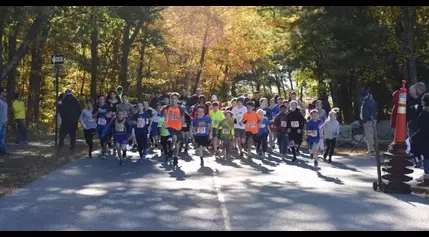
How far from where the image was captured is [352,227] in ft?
23.3

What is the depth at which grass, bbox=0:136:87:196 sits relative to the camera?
1130 cm

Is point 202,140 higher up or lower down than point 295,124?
lower down

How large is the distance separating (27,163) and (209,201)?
6.62 meters

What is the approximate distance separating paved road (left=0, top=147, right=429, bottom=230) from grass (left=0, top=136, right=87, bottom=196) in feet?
1.23

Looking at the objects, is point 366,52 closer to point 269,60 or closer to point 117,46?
point 117,46

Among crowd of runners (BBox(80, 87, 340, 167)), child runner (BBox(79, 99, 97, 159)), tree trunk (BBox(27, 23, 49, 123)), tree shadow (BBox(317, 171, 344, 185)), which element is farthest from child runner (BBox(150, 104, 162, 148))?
tree trunk (BBox(27, 23, 49, 123))

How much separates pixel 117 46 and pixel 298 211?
2672 cm

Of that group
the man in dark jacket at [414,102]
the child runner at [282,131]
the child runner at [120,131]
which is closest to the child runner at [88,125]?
the child runner at [120,131]

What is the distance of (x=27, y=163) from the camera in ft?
46.2

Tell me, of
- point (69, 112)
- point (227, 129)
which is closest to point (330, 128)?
point (227, 129)

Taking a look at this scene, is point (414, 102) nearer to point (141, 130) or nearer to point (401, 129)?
point (401, 129)

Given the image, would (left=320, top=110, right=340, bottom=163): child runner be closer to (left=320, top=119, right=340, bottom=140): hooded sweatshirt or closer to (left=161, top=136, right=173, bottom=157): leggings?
(left=320, top=119, right=340, bottom=140): hooded sweatshirt
